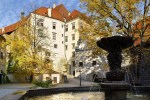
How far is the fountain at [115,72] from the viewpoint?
10898mm

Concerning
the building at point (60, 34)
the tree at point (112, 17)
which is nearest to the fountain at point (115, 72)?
the tree at point (112, 17)

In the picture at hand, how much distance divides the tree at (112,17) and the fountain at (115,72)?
Result: 11011mm

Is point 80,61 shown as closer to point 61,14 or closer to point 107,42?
point 61,14

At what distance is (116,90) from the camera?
10.9 meters

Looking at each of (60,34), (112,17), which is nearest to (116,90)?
(112,17)

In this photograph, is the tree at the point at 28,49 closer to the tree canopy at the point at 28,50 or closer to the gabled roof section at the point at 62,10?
the tree canopy at the point at 28,50

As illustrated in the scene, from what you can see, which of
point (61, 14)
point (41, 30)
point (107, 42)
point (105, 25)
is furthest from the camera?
point (61, 14)

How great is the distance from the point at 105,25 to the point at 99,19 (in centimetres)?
82

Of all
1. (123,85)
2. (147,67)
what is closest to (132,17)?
(147,67)

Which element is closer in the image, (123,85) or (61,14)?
(123,85)

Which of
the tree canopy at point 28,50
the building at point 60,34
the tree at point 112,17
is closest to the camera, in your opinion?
the tree at point 112,17

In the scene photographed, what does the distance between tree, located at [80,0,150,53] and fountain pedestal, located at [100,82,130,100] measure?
1254cm

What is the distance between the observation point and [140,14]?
74.7 ft

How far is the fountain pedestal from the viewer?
10836 millimetres
